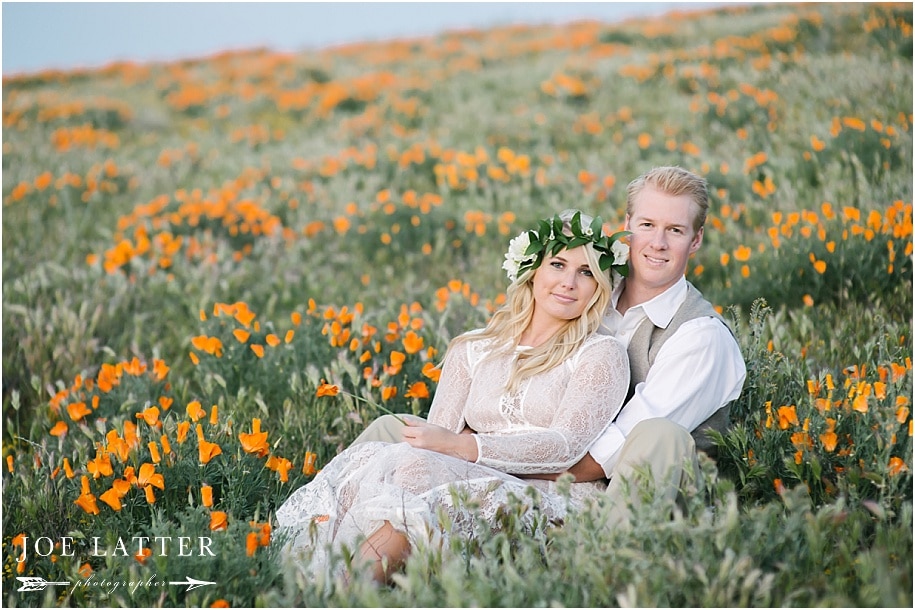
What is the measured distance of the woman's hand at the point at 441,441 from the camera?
321 cm

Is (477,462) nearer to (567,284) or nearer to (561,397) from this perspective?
(561,397)

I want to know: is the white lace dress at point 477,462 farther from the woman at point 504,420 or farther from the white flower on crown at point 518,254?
the white flower on crown at point 518,254

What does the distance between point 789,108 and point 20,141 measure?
8.68 m

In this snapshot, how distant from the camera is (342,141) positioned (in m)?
9.69

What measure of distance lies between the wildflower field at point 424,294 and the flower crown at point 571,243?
61 centimetres

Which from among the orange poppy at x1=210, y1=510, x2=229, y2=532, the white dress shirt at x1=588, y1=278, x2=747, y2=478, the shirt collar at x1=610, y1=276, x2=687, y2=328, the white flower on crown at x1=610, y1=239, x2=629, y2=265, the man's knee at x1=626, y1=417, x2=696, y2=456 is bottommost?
the orange poppy at x1=210, y1=510, x2=229, y2=532

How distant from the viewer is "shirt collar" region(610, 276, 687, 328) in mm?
3459

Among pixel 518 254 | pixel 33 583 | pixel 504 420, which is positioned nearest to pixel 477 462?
pixel 504 420

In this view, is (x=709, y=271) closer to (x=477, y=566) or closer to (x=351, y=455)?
(x=351, y=455)

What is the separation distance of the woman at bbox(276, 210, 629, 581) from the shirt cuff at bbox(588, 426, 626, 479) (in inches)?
1.4

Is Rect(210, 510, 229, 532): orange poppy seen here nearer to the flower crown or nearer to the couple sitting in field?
the couple sitting in field

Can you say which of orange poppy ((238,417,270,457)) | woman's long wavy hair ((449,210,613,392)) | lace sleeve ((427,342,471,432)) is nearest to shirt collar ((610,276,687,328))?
woman's long wavy hair ((449,210,613,392))

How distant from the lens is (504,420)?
137 inches

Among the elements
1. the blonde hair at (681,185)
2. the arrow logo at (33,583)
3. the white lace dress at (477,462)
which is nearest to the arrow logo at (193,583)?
the white lace dress at (477,462)
